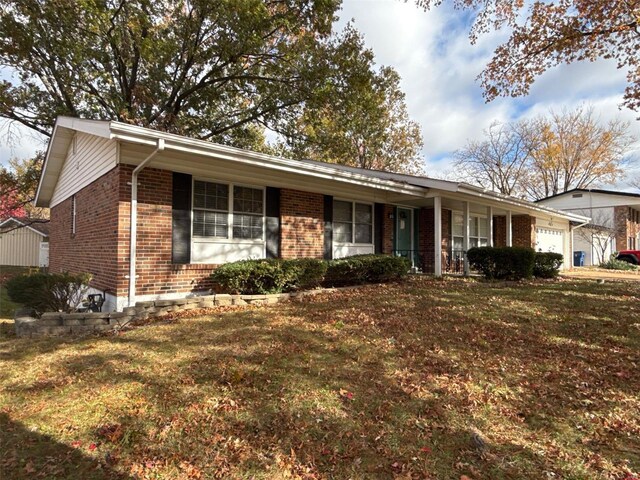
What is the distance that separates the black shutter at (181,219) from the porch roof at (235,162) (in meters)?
0.34

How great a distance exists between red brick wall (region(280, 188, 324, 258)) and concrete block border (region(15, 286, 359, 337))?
2.32 m

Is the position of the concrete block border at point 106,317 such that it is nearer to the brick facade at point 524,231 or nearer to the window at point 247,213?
the window at point 247,213

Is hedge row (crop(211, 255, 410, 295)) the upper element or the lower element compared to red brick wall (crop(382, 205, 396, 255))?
lower

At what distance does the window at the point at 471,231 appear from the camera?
14570mm

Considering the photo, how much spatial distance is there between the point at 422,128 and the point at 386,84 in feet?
41.0

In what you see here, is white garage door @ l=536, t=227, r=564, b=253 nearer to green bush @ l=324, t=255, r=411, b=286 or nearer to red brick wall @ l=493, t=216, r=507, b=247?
red brick wall @ l=493, t=216, r=507, b=247

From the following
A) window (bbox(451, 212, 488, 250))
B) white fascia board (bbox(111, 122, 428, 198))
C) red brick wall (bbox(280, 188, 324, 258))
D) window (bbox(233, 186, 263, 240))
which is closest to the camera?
white fascia board (bbox(111, 122, 428, 198))

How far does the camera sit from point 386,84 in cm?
1858

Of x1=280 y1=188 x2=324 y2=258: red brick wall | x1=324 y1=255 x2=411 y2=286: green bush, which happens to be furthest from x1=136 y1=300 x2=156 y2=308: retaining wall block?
x1=324 y1=255 x2=411 y2=286: green bush

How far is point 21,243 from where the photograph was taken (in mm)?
20656

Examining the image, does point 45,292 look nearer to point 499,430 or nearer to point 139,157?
point 139,157

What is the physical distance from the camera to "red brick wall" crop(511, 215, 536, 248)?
17.3 metres

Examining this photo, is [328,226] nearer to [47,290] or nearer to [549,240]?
[47,290]

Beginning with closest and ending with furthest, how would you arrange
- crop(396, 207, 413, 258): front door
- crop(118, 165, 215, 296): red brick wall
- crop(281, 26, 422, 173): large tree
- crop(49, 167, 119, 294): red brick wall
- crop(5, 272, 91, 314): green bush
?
crop(5, 272, 91, 314): green bush, crop(118, 165, 215, 296): red brick wall, crop(49, 167, 119, 294): red brick wall, crop(396, 207, 413, 258): front door, crop(281, 26, 422, 173): large tree
